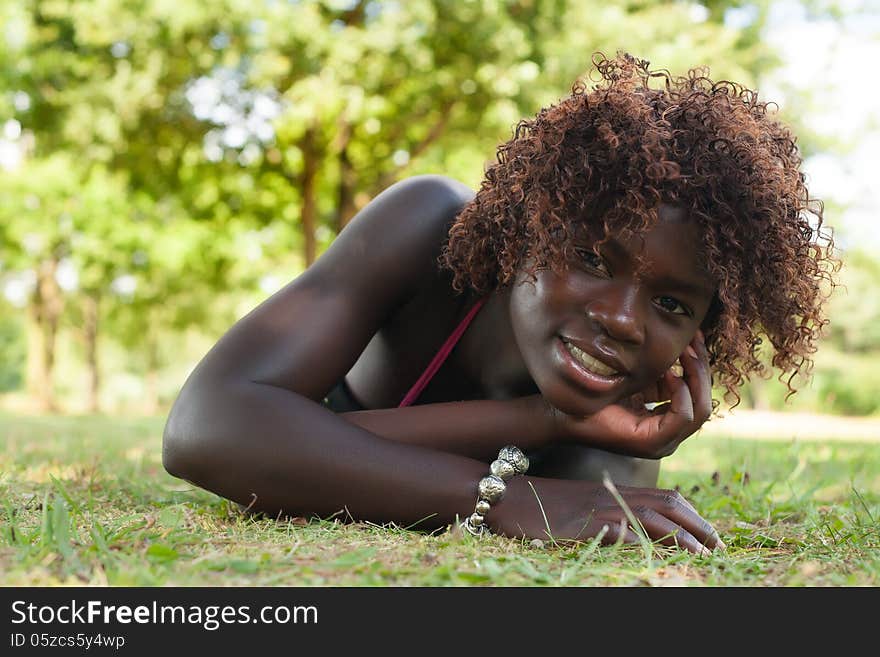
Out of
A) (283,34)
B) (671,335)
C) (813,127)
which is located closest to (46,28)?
(283,34)

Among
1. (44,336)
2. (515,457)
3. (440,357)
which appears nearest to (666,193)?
(515,457)

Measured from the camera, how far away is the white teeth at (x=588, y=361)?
96.7 inches

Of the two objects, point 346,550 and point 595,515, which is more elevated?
point 595,515

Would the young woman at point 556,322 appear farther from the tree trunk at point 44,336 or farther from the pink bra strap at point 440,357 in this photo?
the tree trunk at point 44,336

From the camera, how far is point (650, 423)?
2.64 meters

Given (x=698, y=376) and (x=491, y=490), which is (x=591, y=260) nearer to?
(x=698, y=376)

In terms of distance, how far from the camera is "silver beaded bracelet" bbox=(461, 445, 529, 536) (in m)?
2.41

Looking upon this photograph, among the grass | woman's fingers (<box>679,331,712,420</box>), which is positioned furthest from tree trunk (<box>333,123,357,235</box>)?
woman's fingers (<box>679,331,712,420</box>)

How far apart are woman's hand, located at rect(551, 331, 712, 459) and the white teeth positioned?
20cm

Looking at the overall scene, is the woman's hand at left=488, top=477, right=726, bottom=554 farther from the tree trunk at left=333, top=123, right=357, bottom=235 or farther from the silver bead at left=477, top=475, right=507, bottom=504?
the tree trunk at left=333, top=123, right=357, bottom=235

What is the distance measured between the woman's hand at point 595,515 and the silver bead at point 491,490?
0.08 ft

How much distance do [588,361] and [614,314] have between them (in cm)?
17
